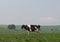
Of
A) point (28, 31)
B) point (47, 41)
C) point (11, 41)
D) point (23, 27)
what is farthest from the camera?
point (23, 27)

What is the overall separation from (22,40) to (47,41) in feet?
9.73

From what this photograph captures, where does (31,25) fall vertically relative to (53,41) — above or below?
above

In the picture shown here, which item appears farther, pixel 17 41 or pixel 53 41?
pixel 53 41

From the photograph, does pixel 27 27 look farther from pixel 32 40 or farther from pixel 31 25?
pixel 32 40

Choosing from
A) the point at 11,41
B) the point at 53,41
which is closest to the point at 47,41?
the point at 53,41

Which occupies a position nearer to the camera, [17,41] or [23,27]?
[17,41]

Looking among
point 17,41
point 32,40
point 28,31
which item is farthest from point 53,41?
point 28,31

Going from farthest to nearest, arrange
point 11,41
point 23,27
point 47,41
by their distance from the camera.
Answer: point 23,27 < point 47,41 < point 11,41

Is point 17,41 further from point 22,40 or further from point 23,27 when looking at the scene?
point 23,27

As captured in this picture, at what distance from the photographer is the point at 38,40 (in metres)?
24.7

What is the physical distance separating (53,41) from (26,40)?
3.18 metres

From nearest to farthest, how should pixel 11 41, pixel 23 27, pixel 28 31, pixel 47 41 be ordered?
pixel 11 41, pixel 47 41, pixel 28 31, pixel 23 27

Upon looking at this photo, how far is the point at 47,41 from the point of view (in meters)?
24.8

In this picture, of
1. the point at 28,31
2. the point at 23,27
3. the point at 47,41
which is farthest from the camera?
the point at 23,27
